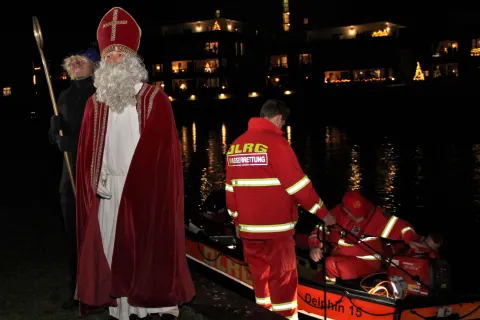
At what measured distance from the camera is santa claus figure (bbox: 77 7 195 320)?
11.5 ft

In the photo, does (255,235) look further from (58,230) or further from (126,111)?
(58,230)

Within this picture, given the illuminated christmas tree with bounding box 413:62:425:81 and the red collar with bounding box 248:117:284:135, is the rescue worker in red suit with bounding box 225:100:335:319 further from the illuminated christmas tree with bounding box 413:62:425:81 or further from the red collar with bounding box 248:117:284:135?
the illuminated christmas tree with bounding box 413:62:425:81

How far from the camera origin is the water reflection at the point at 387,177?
1823 cm

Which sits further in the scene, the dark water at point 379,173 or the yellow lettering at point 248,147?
the dark water at point 379,173

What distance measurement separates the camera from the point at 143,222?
11.6 ft

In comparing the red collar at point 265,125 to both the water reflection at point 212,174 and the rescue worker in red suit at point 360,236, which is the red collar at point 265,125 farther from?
the water reflection at point 212,174

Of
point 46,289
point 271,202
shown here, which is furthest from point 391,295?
point 46,289

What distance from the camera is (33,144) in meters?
34.7

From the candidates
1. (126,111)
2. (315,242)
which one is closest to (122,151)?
(126,111)

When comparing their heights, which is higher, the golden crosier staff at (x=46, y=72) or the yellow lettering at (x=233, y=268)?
the golden crosier staff at (x=46, y=72)

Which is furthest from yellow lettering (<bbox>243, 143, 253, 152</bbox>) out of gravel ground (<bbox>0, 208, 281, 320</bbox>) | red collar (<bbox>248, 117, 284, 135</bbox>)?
gravel ground (<bbox>0, 208, 281, 320</bbox>)

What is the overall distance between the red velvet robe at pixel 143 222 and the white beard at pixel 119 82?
0.28ft

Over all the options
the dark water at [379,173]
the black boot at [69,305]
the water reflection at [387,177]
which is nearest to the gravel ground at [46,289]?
the black boot at [69,305]

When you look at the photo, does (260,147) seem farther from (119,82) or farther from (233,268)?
(233,268)
